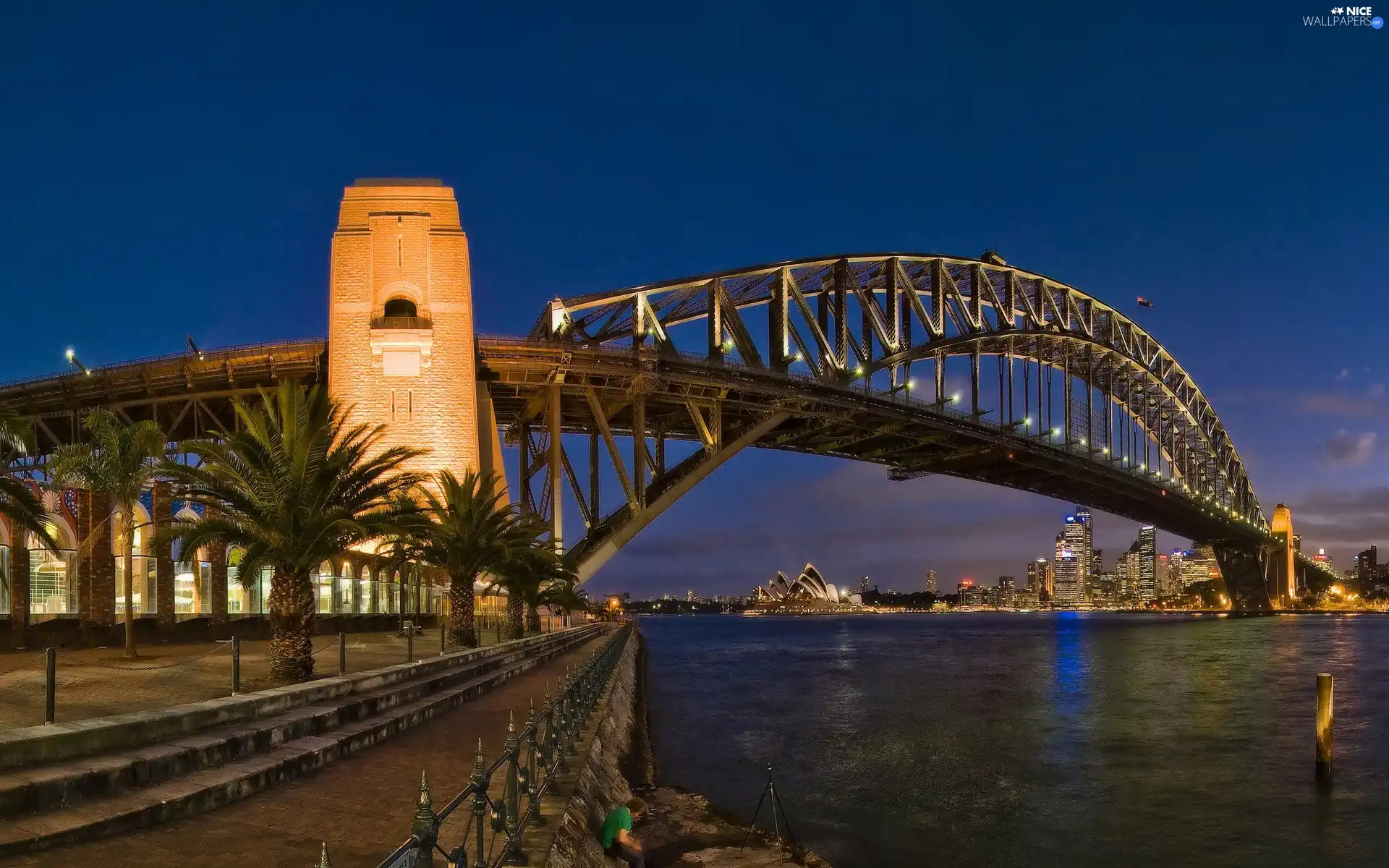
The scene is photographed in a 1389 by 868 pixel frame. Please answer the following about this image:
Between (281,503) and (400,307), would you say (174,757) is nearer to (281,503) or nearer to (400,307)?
(281,503)

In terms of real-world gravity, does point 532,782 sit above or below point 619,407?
below

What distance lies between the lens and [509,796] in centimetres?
805

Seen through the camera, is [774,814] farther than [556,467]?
No

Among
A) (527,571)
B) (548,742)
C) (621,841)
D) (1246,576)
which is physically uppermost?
(527,571)

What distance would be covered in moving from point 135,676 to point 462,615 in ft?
45.8

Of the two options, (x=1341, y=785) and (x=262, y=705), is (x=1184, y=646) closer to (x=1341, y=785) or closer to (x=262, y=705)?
(x=1341, y=785)

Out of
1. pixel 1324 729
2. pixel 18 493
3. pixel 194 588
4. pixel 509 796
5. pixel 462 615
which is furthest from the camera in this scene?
pixel 462 615

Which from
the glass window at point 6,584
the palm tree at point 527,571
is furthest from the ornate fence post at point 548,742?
the palm tree at point 527,571

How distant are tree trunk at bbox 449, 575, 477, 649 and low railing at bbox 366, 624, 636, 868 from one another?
14186 millimetres

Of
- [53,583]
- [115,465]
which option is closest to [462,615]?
[53,583]

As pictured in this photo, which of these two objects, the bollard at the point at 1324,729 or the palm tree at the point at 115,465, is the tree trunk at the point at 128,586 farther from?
the bollard at the point at 1324,729

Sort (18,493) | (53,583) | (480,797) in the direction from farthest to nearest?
(53,583) < (18,493) < (480,797)

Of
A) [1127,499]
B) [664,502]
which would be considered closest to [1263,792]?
[664,502]

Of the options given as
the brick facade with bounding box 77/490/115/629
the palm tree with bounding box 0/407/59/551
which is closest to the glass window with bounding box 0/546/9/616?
the brick facade with bounding box 77/490/115/629
